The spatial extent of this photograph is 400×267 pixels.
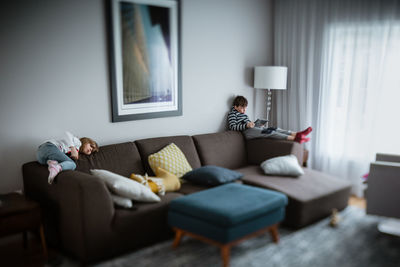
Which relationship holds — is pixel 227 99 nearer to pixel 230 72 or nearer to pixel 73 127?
pixel 230 72

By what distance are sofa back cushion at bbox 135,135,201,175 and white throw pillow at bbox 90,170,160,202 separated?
2.14 ft

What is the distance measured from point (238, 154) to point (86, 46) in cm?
201

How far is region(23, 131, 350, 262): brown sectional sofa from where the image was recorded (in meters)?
2.74

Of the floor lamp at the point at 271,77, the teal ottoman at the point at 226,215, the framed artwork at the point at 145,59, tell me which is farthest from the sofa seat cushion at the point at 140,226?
the floor lamp at the point at 271,77

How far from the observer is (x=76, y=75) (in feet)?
11.4

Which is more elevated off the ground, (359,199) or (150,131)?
(150,131)

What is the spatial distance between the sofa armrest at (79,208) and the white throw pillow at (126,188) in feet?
0.39

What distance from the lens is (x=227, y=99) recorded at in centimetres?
471

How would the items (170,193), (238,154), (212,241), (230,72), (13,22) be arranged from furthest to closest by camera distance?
(230,72) → (238,154) → (170,193) → (13,22) → (212,241)

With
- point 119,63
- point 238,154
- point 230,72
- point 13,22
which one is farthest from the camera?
point 230,72

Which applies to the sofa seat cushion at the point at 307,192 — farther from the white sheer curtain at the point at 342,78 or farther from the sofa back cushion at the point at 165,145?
the white sheer curtain at the point at 342,78

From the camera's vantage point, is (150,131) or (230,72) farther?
(230,72)

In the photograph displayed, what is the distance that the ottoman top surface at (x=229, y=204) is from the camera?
269 centimetres

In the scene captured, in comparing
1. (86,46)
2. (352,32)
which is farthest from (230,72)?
(86,46)
